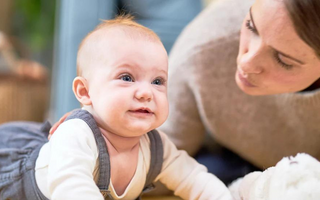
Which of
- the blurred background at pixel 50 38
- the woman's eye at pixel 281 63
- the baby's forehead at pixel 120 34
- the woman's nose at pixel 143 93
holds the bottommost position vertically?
the blurred background at pixel 50 38

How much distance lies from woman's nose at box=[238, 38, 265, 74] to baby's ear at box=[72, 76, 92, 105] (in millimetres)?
289

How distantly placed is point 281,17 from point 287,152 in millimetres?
416

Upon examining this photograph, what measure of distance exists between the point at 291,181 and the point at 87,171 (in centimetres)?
27

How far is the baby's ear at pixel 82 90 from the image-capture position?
0.62 m

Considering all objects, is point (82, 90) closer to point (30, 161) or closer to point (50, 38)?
point (30, 161)

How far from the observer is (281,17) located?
25.5 inches

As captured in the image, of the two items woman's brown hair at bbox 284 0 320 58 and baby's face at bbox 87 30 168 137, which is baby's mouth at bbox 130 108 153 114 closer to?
baby's face at bbox 87 30 168 137

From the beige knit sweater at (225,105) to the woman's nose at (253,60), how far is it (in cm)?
19

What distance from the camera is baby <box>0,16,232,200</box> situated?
558 millimetres

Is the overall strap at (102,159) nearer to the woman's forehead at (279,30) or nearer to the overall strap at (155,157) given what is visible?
the overall strap at (155,157)

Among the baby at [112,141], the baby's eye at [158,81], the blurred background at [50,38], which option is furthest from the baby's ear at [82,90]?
the blurred background at [50,38]

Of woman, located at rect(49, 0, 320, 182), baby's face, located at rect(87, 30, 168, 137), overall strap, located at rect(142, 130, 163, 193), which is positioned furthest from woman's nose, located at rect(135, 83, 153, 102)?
woman, located at rect(49, 0, 320, 182)

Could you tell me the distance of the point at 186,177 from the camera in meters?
0.69

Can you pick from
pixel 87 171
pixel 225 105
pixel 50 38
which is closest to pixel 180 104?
pixel 225 105
